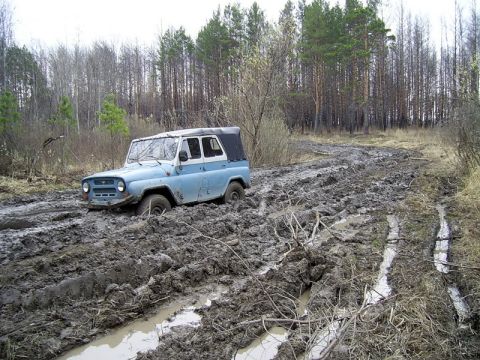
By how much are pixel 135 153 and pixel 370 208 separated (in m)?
5.37

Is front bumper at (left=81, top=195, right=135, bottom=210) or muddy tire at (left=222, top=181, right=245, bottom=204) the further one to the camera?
muddy tire at (left=222, top=181, right=245, bottom=204)

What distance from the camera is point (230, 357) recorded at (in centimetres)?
381

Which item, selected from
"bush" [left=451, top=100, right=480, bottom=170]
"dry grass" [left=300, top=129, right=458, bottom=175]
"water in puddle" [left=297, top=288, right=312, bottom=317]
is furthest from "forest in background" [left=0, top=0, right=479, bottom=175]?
"water in puddle" [left=297, top=288, right=312, bottom=317]

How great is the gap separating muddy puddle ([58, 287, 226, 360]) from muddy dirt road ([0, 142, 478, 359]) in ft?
0.24

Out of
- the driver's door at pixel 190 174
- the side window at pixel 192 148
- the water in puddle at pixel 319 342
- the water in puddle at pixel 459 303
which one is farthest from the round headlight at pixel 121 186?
the water in puddle at pixel 459 303

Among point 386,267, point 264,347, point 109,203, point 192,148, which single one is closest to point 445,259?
point 386,267

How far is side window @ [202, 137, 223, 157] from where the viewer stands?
9.64 metres

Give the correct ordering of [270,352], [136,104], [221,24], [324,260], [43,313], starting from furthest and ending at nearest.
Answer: [136,104], [221,24], [324,260], [43,313], [270,352]

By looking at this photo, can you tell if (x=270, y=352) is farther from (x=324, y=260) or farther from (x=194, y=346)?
(x=324, y=260)

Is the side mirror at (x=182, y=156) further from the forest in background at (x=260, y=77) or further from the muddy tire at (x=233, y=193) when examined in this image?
the forest in background at (x=260, y=77)

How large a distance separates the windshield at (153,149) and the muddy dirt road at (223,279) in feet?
4.01

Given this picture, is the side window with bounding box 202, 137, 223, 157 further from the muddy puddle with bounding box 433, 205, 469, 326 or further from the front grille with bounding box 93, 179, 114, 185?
the muddy puddle with bounding box 433, 205, 469, 326

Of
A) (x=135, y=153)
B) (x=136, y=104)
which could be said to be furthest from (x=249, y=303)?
(x=136, y=104)

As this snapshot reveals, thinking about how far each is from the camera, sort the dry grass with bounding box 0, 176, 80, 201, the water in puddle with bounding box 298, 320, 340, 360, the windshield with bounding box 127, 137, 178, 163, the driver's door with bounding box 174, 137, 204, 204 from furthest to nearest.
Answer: the dry grass with bounding box 0, 176, 80, 201, the windshield with bounding box 127, 137, 178, 163, the driver's door with bounding box 174, 137, 204, 204, the water in puddle with bounding box 298, 320, 340, 360
